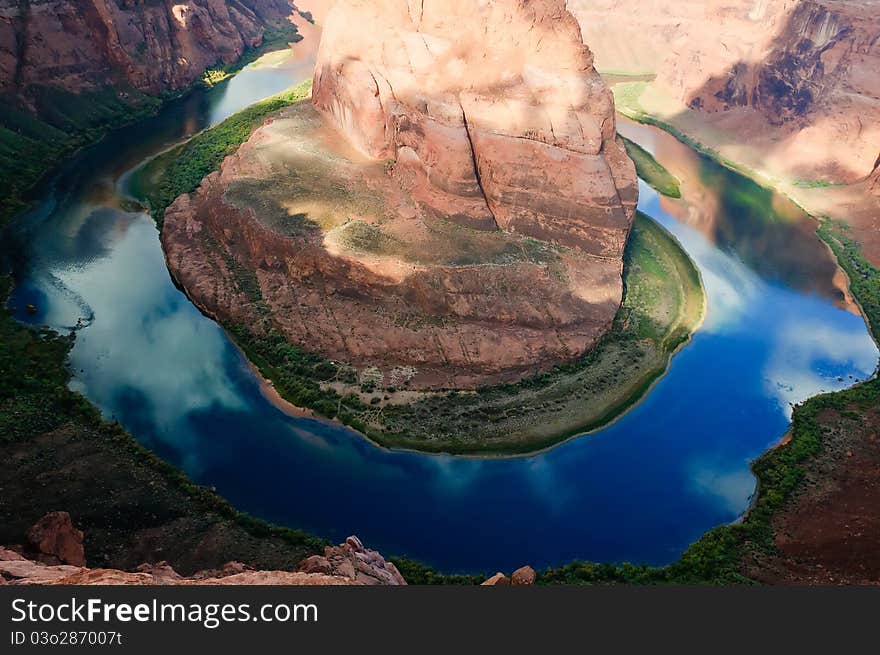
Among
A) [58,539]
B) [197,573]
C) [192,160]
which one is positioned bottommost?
[197,573]

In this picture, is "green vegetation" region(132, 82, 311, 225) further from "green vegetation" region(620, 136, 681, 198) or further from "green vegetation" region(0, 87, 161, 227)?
"green vegetation" region(620, 136, 681, 198)

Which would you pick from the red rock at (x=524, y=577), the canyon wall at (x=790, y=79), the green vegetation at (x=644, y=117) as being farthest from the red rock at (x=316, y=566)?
the canyon wall at (x=790, y=79)

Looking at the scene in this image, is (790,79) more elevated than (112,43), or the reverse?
(112,43)

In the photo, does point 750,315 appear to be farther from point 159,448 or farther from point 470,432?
point 159,448

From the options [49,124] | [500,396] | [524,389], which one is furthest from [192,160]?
[524,389]

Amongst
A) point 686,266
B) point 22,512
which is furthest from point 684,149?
point 22,512

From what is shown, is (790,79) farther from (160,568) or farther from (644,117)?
(160,568)

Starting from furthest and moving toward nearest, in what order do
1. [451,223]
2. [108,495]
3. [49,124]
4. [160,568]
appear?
[49,124]
[451,223]
[108,495]
[160,568]
